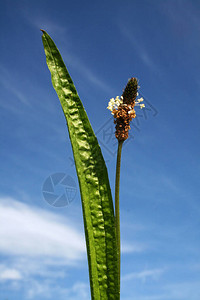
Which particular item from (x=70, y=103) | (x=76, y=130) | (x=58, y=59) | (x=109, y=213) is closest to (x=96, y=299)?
(x=109, y=213)

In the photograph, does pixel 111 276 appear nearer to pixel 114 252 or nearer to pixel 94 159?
pixel 114 252

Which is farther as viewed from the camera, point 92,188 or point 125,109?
point 125,109

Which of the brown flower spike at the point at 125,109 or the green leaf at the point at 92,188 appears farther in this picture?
the brown flower spike at the point at 125,109

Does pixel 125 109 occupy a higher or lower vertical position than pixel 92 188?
higher

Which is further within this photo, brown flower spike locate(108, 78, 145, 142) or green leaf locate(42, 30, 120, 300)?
brown flower spike locate(108, 78, 145, 142)
